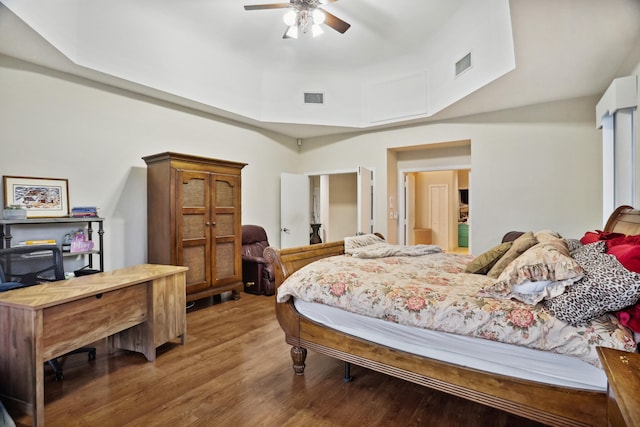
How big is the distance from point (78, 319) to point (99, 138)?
7.91ft

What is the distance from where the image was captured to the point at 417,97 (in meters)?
4.92

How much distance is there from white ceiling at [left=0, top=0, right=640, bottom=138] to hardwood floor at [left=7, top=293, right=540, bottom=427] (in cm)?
284

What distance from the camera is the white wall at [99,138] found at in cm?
310

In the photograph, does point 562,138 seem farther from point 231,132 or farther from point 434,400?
point 231,132

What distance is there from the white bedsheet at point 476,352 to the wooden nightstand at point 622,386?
0.38m

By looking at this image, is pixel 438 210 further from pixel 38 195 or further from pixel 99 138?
pixel 38 195

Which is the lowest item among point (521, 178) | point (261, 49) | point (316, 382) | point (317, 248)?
point (316, 382)

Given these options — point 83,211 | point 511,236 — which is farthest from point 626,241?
point 83,211

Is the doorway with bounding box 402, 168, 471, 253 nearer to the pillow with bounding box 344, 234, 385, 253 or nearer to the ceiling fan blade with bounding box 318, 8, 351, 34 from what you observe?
the pillow with bounding box 344, 234, 385, 253

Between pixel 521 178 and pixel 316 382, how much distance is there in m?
4.05

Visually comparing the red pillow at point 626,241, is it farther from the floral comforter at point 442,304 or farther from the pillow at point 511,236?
the pillow at point 511,236

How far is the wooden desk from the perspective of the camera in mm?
1803

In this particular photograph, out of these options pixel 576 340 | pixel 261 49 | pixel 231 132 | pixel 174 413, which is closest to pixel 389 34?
pixel 261 49

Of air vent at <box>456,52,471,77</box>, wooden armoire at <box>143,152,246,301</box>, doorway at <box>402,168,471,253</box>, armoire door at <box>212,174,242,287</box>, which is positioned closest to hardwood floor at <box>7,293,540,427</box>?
wooden armoire at <box>143,152,246,301</box>
